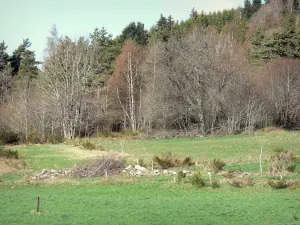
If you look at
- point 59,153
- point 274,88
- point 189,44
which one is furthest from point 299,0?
point 59,153

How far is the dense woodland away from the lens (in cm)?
5925

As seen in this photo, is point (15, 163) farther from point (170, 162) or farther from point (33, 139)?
point (33, 139)

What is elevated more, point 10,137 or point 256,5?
point 256,5

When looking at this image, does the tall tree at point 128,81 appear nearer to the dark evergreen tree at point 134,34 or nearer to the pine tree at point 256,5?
the dark evergreen tree at point 134,34

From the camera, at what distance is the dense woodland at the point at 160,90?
59.2 meters

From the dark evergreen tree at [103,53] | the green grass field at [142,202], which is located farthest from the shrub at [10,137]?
the green grass field at [142,202]

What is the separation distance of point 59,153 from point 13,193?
19028 millimetres

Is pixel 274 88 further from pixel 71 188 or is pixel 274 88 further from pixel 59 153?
pixel 71 188

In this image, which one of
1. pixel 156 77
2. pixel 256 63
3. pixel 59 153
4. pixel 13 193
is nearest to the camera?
pixel 13 193

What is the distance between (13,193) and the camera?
21.2 meters

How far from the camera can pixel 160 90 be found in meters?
61.7

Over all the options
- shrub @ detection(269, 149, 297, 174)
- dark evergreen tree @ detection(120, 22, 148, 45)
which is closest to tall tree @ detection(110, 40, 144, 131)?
dark evergreen tree @ detection(120, 22, 148, 45)

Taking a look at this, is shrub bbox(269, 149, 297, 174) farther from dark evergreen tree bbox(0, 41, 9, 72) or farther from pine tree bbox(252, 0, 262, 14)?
pine tree bbox(252, 0, 262, 14)

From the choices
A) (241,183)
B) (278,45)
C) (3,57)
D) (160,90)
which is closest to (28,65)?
(3,57)
